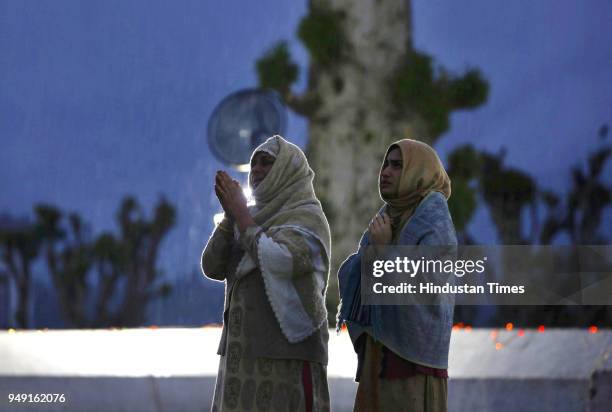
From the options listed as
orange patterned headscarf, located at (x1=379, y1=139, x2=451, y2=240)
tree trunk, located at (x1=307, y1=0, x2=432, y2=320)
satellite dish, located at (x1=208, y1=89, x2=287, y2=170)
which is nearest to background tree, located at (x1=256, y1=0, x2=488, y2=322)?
tree trunk, located at (x1=307, y1=0, x2=432, y2=320)

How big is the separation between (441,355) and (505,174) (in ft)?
51.2

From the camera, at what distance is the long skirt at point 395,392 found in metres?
3.04

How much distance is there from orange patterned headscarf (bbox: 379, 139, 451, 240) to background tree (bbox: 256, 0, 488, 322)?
644 cm

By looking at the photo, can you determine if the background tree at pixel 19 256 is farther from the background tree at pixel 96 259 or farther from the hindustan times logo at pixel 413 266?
the hindustan times logo at pixel 413 266

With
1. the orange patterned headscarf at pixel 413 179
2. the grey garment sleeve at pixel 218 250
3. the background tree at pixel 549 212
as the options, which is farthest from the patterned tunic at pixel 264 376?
the background tree at pixel 549 212

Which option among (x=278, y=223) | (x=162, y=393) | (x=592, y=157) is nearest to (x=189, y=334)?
(x=162, y=393)

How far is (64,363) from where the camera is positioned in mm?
5664

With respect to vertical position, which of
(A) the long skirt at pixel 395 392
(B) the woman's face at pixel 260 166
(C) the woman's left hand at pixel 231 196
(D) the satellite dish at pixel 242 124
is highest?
(D) the satellite dish at pixel 242 124

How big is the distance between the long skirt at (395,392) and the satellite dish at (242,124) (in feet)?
11.7

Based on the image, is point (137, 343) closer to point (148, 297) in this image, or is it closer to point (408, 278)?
point (408, 278)

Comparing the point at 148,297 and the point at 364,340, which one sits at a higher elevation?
the point at 148,297

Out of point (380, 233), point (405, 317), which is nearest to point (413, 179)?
point (380, 233)

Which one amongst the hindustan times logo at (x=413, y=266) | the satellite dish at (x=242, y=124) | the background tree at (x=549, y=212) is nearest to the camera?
the hindustan times logo at (x=413, y=266)

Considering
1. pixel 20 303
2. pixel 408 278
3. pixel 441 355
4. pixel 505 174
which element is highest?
pixel 505 174
